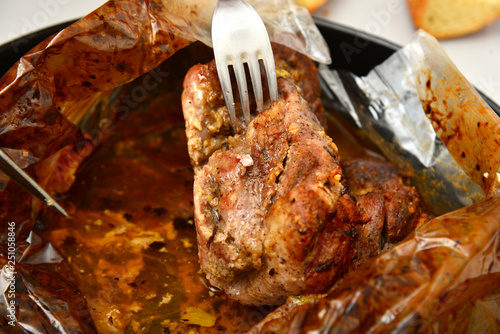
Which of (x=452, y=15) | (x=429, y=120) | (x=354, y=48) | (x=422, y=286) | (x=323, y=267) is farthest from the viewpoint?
(x=452, y=15)

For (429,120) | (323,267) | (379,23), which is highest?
(323,267)

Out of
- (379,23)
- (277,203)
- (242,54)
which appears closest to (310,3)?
(379,23)

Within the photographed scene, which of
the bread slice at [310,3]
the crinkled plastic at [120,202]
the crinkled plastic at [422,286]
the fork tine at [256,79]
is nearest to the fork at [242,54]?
the fork tine at [256,79]

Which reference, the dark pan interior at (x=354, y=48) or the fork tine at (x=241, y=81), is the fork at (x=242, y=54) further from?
the dark pan interior at (x=354, y=48)

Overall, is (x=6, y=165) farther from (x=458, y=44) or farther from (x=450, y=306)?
(x=458, y=44)

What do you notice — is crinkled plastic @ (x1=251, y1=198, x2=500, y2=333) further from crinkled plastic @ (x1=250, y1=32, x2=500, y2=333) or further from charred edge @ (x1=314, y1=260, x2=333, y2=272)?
charred edge @ (x1=314, y1=260, x2=333, y2=272)

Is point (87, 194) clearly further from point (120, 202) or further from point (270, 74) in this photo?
point (270, 74)

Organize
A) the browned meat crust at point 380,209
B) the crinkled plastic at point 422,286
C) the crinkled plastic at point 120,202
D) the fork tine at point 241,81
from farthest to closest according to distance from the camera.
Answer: the fork tine at point 241,81
the browned meat crust at point 380,209
the crinkled plastic at point 120,202
the crinkled plastic at point 422,286
